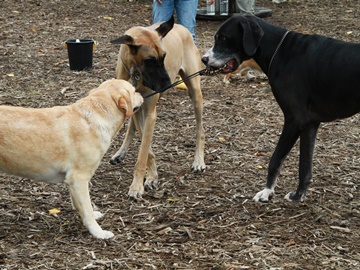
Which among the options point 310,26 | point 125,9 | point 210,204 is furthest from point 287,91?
point 125,9

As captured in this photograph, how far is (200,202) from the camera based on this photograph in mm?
5812

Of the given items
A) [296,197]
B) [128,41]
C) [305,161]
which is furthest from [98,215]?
[305,161]

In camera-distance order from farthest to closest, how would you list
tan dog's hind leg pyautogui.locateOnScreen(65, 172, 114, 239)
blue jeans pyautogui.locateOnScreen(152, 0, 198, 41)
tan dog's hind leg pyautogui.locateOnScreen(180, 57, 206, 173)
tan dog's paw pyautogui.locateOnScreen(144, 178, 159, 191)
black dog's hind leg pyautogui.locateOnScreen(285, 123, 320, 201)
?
blue jeans pyautogui.locateOnScreen(152, 0, 198, 41) < tan dog's hind leg pyautogui.locateOnScreen(180, 57, 206, 173) < tan dog's paw pyautogui.locateOnScreen(144, 178, 159, 191) < black dog's hind leg pyautogui.locateOnScreen(285, 123, 320, 201) < tan dog's hind leg pyautogui.locateOnScreen(65, 172, 114, 239)

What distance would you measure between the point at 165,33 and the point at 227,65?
0.82m

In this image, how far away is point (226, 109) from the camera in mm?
8719

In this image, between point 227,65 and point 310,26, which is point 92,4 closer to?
point 310,26

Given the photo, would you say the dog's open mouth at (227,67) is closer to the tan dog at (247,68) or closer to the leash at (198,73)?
the leash at (198,73)

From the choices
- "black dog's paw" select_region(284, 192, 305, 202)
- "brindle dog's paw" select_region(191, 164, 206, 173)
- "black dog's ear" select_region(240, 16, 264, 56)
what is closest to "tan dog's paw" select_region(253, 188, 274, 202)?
"black dog's paw" select_region(284, 192, 305, 202)

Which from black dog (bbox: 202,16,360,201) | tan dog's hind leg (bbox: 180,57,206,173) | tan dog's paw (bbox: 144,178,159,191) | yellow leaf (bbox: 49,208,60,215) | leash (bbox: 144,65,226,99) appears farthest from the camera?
tan dog's hind leg (bbox: 180,57,206,173)

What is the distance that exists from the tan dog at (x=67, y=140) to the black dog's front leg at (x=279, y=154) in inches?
56.3

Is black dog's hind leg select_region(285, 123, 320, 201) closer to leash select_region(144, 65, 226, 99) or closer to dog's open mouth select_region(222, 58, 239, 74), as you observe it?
dog's open mouth select_region(222, 58, 239, 74)

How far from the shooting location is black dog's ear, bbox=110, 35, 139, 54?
5847 millimetres

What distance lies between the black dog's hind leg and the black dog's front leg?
0.22 meters

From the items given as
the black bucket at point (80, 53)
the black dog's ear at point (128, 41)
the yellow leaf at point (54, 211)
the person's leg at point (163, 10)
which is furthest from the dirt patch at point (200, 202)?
the black dog's ear at point (128, 41)
